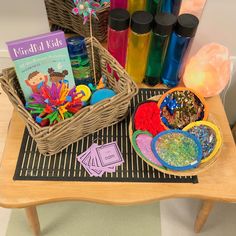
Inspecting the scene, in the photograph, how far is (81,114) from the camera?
0.75 m

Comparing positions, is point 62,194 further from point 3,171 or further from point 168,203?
point 168,203

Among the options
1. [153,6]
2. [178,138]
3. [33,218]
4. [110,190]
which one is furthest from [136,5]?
[33,218]

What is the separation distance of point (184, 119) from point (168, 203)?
1.90 ft

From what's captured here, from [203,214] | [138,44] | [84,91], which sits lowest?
[203,214]

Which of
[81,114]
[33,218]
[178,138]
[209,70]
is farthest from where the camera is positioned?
[33,218]

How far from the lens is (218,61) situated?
37.7 inches

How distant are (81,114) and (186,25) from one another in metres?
0.38

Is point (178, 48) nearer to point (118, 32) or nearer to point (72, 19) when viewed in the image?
point (118, 32)

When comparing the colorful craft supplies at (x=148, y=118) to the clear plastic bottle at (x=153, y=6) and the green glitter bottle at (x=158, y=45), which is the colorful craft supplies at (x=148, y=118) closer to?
the green glitter bottle at (x=158, y=45)

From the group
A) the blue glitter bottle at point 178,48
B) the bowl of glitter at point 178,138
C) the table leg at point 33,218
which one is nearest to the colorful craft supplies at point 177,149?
the bowl of glitter at point 178,138

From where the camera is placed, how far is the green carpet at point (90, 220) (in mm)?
1262

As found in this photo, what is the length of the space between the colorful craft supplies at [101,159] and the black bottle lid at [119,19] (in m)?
0.33

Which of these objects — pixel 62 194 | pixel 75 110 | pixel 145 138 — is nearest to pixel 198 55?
pixel 145 138

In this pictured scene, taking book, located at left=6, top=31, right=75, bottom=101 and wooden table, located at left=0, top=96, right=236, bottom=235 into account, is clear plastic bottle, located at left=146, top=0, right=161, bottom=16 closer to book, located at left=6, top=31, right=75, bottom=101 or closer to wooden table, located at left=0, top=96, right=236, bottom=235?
book, located at left=6, top=31, right=75, bottom=101
